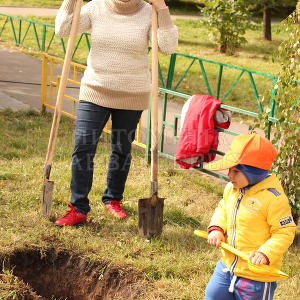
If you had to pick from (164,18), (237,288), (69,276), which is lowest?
(69,276)

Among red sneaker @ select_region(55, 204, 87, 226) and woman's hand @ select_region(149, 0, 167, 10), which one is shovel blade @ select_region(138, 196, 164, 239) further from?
woman's hand @ select_region(149, 0, 167, 10)

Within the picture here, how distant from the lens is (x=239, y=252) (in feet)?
10.6

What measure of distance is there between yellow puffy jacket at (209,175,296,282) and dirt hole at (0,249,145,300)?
44.0 inches

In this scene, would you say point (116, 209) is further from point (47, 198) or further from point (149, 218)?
point (47, 198)

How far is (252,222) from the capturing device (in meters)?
3.28

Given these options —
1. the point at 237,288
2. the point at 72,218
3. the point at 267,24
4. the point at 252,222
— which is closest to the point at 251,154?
the point at 252,222

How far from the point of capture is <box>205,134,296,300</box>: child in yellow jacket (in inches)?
126

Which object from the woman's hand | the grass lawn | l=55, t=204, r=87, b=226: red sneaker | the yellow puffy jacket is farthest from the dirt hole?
the woman's hand

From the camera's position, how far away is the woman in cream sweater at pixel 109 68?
492 cm

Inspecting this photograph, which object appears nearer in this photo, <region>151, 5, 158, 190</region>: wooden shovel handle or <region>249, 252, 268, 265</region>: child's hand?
<region>249, 252, 268, 265</region>: child's hand

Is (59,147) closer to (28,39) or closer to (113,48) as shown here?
(113,48)

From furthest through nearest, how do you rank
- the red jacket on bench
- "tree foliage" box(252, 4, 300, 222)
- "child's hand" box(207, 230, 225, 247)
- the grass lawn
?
1. the red jacket on bench
2. "tree foliage" box(252, 4, 300, 222)
3. the grass lawn
4. "child's hand" box(207, 230, 225, 247)

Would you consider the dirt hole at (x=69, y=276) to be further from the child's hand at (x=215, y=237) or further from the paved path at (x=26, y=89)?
the paved path at (x=26, y=89)

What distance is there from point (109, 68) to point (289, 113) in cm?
128
